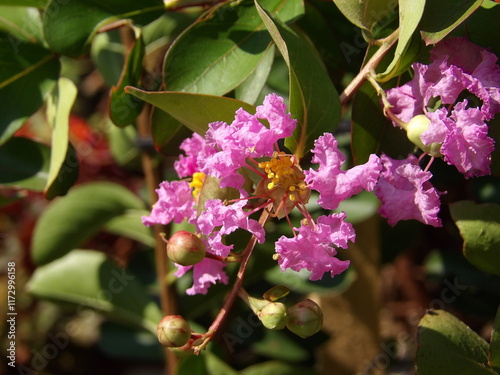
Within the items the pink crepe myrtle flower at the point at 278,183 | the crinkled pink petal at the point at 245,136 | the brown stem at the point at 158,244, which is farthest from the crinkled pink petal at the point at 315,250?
the brown stem at the point at 158,244

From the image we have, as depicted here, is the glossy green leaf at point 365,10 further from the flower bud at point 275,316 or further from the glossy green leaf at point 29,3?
the glossy green leaf at point 29,3

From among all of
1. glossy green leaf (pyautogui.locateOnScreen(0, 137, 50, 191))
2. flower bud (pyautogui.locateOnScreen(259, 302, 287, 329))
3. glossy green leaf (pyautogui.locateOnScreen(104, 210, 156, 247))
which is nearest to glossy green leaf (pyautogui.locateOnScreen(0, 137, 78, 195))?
glossy green leaf (pyautogui.locateOnScreen(0, 137, 50, 191))

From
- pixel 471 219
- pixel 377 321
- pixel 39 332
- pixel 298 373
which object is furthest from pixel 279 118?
pixel 39 332

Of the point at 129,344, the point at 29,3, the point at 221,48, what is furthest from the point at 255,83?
the point at 129,344

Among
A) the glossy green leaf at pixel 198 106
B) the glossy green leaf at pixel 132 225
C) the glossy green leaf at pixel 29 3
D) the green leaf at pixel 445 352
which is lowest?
the glossy green leaf at pixel 132 225

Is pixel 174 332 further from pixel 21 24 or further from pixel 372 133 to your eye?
pixel 21 24

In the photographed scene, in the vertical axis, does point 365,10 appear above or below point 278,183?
above
